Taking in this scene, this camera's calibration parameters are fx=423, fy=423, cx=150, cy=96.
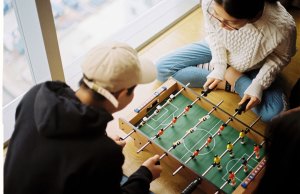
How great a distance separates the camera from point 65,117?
1381 mm

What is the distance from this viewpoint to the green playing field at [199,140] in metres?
2.09

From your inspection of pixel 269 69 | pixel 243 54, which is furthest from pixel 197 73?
pixel 269 69

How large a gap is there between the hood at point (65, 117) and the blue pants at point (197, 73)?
1.16 meters

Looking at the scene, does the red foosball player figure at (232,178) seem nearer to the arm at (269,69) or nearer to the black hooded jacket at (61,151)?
the arm at (269,69)

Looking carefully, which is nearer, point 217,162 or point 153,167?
point 153,167

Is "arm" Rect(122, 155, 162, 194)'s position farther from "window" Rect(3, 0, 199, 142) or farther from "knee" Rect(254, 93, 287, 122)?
"window" Rect(3, 0, 199, 142)

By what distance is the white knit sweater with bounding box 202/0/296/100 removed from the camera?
2.14 meters

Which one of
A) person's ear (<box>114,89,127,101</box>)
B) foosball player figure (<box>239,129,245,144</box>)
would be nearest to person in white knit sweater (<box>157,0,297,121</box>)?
foosball player figure (<box>239,129,245,144</box>)

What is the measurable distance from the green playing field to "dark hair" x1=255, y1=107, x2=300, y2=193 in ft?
2.35

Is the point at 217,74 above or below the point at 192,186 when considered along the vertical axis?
above

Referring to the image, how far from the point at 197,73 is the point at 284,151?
1.30 m

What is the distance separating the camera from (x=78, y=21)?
10.6ft

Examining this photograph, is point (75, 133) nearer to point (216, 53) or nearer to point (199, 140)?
point (199, 140)

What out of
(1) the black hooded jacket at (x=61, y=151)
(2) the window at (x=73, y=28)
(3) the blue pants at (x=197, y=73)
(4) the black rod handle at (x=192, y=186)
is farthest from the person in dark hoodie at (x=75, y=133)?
(3) the blue pants at (x=197, y=73)
